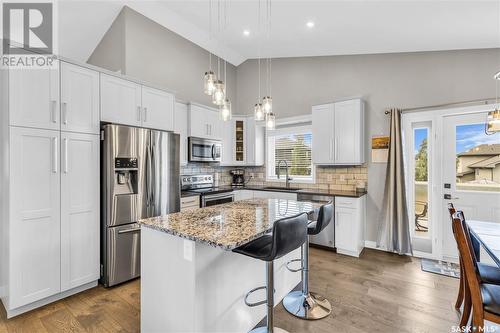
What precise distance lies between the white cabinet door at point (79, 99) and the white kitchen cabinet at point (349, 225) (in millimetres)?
3369

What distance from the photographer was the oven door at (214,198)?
12.9 feet

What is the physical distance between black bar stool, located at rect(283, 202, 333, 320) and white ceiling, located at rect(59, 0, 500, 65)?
2255 millimetres

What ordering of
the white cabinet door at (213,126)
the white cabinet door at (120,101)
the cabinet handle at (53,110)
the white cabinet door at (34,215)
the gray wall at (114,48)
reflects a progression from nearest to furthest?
the white cabinet door at (34,215), the cabinet handle at (53,110), the white cabinet door at (120,101), the gray wall at (114,48), the white cabinet door at (213,126)

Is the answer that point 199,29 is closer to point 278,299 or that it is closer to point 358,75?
point 358,75

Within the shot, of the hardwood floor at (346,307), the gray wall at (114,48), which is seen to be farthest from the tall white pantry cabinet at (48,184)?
the gray wall at (114,48)

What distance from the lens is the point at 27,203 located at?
2.21 meters

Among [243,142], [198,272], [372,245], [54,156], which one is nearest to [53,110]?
[54,156]

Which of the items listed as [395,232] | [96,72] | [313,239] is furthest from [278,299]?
[96,72]

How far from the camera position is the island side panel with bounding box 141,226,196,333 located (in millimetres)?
1540

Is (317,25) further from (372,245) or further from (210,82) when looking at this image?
(372,245)

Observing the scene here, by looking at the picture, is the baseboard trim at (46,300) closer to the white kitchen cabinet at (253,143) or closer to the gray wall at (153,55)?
the gray wall at (153,55)

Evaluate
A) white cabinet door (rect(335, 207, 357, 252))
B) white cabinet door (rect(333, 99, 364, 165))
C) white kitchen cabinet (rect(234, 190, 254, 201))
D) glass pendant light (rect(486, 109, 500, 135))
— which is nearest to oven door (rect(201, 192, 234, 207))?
white kitchen cabinet (rect(234, 190, 254, 201))

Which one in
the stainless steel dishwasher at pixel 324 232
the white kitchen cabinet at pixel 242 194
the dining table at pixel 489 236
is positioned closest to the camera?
the dining table at pixel 489 236

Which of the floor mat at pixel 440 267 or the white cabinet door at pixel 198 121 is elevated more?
the white cabinet door at pixel 198 121
